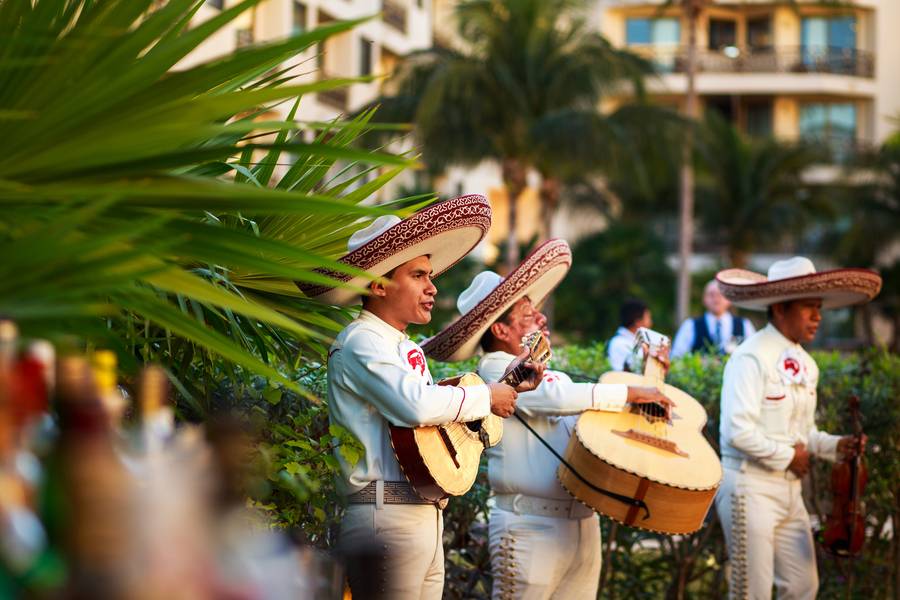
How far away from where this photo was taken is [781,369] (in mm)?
7500

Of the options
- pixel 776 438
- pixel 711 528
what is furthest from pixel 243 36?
pixel 776 438

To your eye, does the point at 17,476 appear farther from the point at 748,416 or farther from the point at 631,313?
the point at 631,313

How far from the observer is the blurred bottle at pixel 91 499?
1.85m

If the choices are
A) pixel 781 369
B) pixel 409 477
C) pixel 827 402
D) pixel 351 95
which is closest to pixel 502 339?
pixel 409 477

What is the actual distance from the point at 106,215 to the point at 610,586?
18.3 feet

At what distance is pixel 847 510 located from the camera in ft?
24.9

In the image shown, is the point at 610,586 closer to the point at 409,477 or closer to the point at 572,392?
the point at 572,392

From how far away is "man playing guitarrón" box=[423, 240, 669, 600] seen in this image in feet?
20.1

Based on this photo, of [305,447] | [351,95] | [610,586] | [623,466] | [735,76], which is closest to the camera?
[305,447]

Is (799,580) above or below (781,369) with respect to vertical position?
below

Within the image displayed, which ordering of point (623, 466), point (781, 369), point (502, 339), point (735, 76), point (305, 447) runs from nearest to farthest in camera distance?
point (305, 447) → point (623, 466) → point (502, 339) → point (781, 369) → point (735, 76)

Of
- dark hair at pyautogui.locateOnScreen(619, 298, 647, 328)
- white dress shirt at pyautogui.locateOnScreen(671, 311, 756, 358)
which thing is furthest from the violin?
white dress shirt at pyautogui.locateOnScreen(671, 311, 756, 358)

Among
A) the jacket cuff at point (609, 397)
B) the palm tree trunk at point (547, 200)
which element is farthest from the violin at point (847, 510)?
the palm tree trunk at point (547, 200)

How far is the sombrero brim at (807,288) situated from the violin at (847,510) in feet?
2.32
